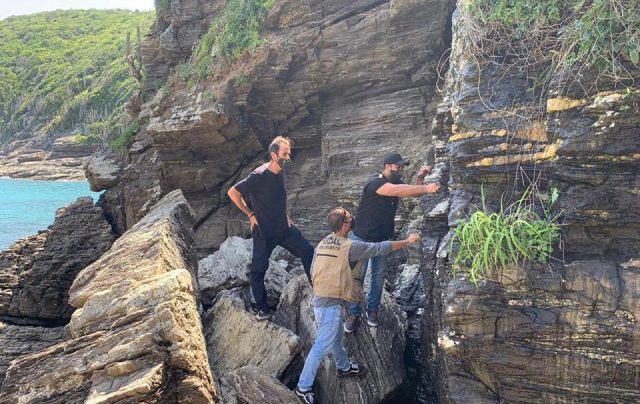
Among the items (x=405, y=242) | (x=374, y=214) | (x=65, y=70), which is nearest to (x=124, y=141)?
(x=374, y=214)

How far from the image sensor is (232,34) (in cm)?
1241

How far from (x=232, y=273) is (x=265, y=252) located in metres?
1.87

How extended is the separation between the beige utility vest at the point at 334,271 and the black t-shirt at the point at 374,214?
2.43 feet

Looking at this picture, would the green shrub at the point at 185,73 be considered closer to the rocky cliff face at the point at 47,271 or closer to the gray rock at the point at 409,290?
the rocky cliff face at the point at 47,271

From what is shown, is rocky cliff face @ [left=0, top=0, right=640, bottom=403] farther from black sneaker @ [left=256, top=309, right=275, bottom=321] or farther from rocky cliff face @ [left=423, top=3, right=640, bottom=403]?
black sneaker @ [left=256, top=309, right=275, bottom=321]

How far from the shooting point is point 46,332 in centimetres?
1055

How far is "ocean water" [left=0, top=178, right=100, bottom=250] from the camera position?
91.0 ft

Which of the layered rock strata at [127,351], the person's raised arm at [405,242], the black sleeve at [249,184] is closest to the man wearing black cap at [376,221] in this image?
the person's raised arm at [405,242]

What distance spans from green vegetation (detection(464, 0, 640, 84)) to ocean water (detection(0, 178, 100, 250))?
22.1m

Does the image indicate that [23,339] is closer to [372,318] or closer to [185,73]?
→ [185,73]

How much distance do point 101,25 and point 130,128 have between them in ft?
287

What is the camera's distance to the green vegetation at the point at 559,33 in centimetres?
470

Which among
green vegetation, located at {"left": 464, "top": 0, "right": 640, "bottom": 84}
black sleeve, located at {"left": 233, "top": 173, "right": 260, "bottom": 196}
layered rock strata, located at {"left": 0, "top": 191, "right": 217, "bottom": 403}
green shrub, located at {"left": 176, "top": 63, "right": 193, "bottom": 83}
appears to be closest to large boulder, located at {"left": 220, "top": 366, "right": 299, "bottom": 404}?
layered rock strata, located at {"left": 0, "top": 191, "right": 217, "bottom": 403}

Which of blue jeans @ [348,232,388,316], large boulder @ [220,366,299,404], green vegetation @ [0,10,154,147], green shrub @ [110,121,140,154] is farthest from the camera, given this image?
green vegetation @ [0,10,154,147]
